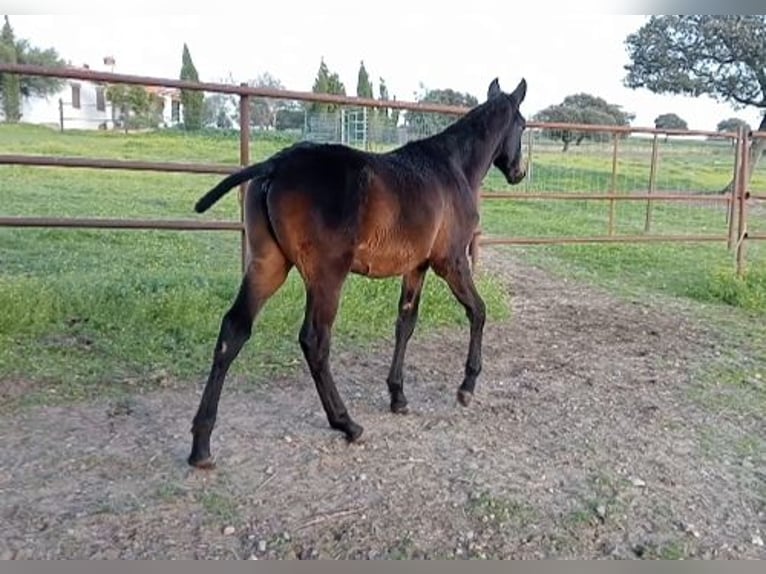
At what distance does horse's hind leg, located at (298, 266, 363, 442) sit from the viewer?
2.67 m

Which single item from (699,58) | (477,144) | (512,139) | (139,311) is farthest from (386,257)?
(699,58)

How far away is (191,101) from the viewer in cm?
1465

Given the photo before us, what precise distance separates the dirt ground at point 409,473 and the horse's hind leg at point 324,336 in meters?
0.10

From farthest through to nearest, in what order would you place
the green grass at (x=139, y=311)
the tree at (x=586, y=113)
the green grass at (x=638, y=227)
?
the tree at (x=586, y=113) → the green grass at (x=638, y=227) → the green grass at (x=139, y=311)

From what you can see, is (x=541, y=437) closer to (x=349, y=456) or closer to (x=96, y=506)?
(x=349, y=456)

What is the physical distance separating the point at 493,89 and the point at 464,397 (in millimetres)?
1851

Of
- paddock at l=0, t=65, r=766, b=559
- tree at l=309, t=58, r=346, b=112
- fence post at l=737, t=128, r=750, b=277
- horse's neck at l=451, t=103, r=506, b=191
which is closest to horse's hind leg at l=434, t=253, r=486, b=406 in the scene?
paddock at l=0, t=65, r=766, b=559

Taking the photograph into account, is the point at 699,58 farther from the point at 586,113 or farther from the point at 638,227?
the point at 638,227

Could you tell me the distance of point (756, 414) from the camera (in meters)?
3.31

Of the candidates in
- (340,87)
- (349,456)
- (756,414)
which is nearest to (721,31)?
A: (340,87)

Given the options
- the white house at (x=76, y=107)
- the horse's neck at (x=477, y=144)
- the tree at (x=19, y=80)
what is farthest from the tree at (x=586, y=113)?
the white house at (x=76, y=107)

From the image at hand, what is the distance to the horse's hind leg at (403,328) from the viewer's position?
326 cm

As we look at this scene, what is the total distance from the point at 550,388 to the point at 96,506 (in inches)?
92.8

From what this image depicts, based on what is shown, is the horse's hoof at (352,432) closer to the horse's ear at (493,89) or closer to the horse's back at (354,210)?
the horse's back at (354,210)
